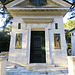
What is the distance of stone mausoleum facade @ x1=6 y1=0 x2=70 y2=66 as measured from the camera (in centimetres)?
741

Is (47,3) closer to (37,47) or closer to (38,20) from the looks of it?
(38,20)

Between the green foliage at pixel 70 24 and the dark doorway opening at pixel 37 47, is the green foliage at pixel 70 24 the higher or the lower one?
the higher one

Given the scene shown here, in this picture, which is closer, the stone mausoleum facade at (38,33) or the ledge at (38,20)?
the stone mausoleum facade at (38,33)

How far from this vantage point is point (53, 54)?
742 cm

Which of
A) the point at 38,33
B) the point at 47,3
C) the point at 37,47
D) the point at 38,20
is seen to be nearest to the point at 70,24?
the point at 47,3

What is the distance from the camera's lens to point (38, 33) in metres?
8.21

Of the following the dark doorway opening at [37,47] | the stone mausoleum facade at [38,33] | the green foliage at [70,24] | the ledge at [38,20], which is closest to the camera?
the stone mausoleum facade at [38,33]

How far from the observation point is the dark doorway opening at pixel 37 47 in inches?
308

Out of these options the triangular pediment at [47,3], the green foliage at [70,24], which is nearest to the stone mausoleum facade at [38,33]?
the triangular pediment at [47,3]

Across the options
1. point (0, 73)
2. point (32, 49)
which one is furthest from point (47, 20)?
point (0, 73)

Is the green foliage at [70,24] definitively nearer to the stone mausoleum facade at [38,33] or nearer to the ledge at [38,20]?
the stone mausoleum facade at [38,33]

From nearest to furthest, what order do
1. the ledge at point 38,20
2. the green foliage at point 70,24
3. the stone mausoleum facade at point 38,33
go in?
the stone mausoleum facade at point 38,33, the ledge at point 38,20, the green foliage at point 70,24

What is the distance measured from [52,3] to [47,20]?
1.88 m

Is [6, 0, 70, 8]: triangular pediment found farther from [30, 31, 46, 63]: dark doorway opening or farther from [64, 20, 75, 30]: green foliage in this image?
[64, 20, 75, 30]: green foliage
